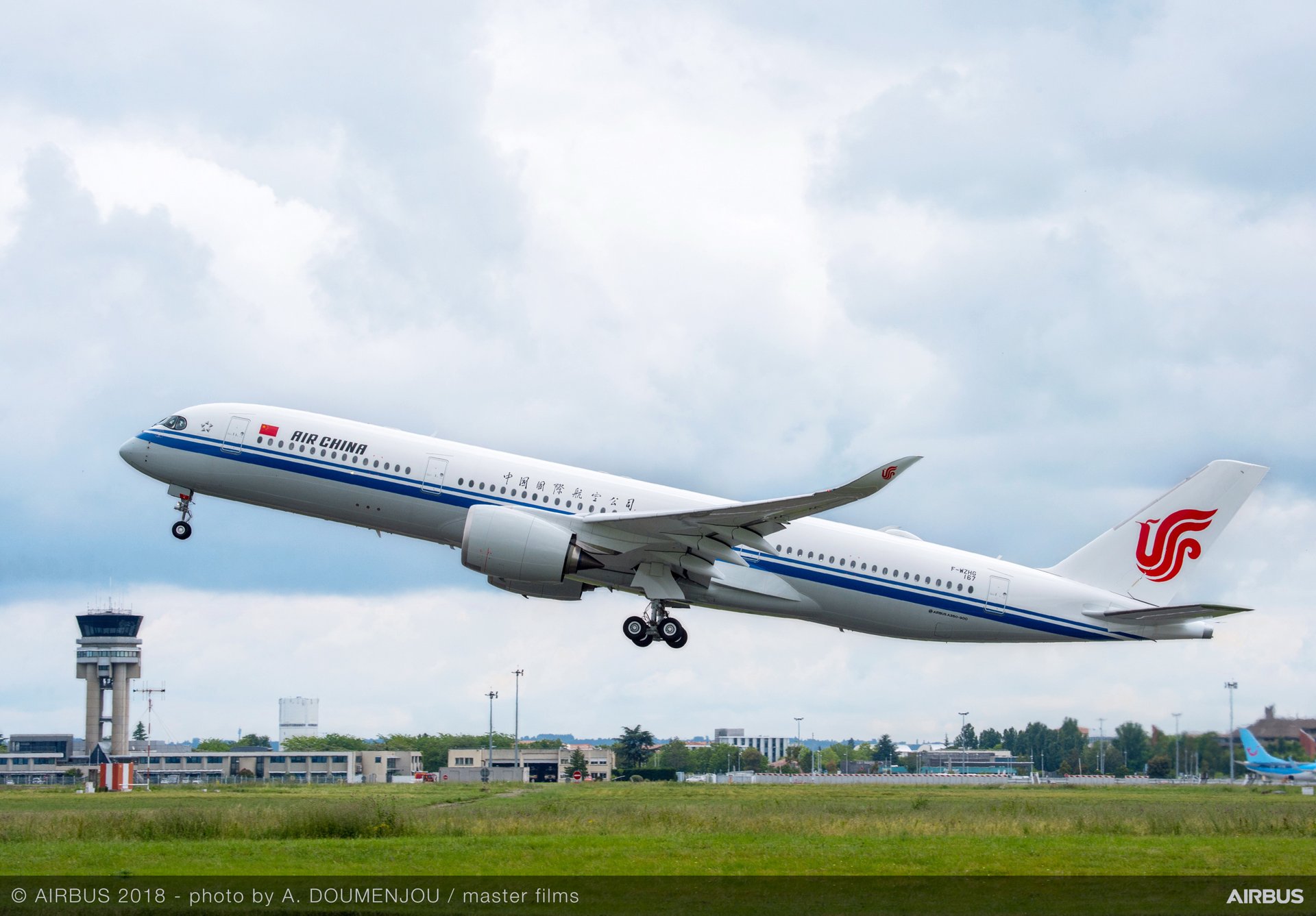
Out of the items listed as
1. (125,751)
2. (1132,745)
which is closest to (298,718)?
(125,751)

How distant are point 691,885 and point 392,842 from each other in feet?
26.2

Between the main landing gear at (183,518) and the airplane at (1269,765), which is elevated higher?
the main landing gear at (183,518)

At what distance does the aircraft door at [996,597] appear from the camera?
37.2 m

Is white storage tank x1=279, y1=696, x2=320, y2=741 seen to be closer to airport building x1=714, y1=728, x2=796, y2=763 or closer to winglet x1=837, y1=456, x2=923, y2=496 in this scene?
airport building x1=714, y1=728, x2=796, y2=763

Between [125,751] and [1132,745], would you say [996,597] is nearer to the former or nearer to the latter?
[1132,745]

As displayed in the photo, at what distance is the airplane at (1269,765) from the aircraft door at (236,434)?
36.8 metres

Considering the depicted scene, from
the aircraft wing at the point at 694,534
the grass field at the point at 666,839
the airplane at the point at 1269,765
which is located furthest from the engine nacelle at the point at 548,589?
the airplane at the point at 1269,765

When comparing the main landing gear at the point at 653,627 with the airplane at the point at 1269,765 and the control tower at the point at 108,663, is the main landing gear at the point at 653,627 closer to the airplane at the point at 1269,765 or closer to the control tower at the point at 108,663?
the airplane at the point at 1269,765

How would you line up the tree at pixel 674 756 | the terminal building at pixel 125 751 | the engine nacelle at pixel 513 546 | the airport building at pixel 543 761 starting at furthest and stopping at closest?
the terminal building at pixel 125 751
the tree at pixel 674 756
the airport building at pixel 543 761
the engine nacelle at pixel 513 546

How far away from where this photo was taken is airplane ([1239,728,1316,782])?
50438 millimetres

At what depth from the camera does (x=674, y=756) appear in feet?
297

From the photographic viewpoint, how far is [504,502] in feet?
118

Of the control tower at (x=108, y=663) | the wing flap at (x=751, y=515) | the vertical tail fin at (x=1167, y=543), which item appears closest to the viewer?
the wing flap at (x=751, y=515)

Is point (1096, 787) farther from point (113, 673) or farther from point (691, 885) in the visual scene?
point (113, 673)
